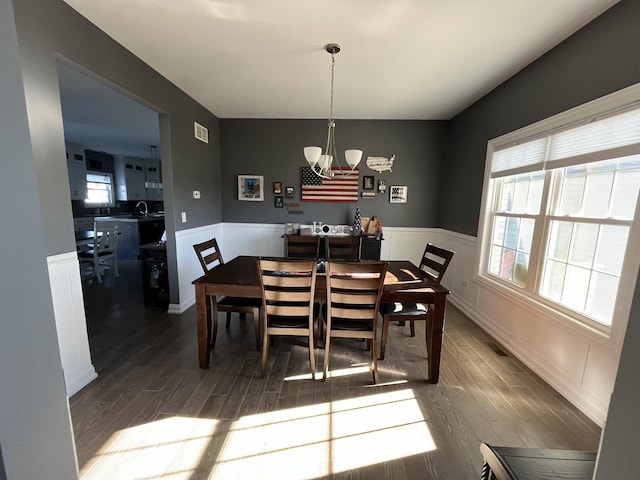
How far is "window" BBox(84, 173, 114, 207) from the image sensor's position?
6680 millimetres

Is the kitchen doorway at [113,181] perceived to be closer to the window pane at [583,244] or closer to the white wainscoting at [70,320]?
the white wainscoting at [70,320]

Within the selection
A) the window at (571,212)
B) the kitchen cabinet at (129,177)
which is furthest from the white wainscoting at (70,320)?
the kitchen cabinet at (129,177)

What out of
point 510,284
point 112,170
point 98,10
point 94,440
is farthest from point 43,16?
point 112,170

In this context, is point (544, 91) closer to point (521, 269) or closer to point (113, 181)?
point (521, 269)

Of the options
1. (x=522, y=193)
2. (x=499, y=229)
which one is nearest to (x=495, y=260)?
(x=499, y=229)

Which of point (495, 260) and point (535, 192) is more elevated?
point (535, 192)

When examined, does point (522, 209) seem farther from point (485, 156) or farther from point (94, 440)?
point (94, 440)

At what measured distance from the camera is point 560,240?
2164mm

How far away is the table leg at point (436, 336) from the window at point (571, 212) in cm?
94

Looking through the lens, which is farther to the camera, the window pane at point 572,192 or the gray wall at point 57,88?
the window pane at point 572,192

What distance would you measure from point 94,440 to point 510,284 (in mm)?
3435

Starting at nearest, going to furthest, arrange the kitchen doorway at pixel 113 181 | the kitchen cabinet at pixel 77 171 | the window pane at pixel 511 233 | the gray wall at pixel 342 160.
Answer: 1. the window pane at pixel 511 233
2. the kitchen doorway at pixel 113 181
3. the gray wall at pixel 342 160
4. the kitchen cabinet at pixel 77 171

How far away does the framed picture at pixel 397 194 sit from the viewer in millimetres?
4262

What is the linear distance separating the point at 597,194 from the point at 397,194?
8.32ft
